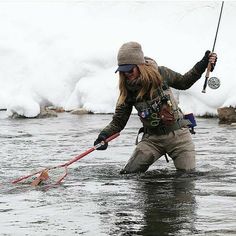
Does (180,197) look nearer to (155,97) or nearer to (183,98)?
(155,97)

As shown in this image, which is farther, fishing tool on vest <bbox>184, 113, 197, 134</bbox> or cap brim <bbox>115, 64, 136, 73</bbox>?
fishing tool on vest <bbox>184, 113, 197, 134</bbox>

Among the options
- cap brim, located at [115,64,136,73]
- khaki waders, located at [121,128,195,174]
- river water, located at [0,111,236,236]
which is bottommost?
river water, located at [0,111,236,236]

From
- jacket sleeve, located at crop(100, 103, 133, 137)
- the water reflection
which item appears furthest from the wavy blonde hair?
the water reflection

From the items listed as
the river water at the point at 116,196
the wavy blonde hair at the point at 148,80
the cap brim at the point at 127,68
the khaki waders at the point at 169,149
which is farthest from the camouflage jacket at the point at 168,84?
the river water at the point at 116,196

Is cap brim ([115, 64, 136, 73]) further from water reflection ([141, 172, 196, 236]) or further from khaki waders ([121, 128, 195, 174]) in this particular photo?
water reflection ([141, 172, 196, 236])

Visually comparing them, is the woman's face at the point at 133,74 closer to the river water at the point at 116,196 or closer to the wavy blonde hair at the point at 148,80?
the wavy blonde hair at the point at 148,80

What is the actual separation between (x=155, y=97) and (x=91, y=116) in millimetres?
11802

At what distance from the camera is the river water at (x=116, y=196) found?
5320mm

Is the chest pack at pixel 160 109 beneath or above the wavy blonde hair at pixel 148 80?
beneath

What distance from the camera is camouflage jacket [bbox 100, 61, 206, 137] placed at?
25.5ft

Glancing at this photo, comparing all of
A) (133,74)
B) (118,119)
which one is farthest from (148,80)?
(118,119)

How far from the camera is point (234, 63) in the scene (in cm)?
2059

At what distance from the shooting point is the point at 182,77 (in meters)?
7.81

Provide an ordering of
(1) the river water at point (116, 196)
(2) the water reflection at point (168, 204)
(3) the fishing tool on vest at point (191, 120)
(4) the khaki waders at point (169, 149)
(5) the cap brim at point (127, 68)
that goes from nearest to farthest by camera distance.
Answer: (2) the water reflection at point (168, 204) → (1) the river water at point (116, 196) → (5) the cap brim at point (127, 68) → (4) the khaki waders at point (169, 149) → (3) the fishing tool on vest at point (191, 120)
